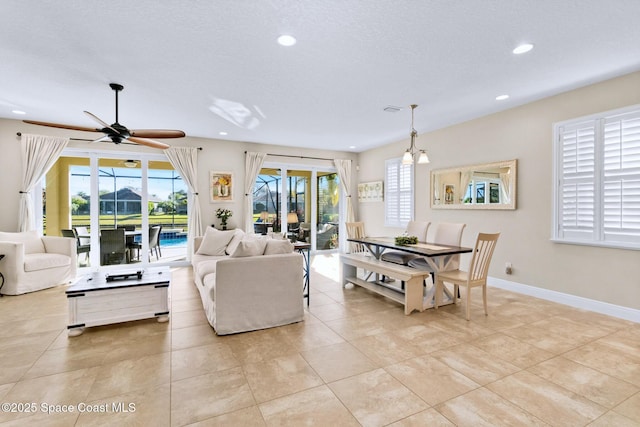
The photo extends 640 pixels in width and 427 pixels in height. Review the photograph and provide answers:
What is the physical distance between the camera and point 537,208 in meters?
4.28

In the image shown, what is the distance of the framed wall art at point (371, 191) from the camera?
24.3ft

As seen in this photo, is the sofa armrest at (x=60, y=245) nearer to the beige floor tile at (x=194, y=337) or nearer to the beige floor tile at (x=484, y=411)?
the beige floor tile at (x=194, y=337)

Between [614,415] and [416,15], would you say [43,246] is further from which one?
[614,415]

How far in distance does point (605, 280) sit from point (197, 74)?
17.5ft

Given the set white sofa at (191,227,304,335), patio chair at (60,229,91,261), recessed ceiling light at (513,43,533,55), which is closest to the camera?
recessed ceiling light at (513,43,533,55)

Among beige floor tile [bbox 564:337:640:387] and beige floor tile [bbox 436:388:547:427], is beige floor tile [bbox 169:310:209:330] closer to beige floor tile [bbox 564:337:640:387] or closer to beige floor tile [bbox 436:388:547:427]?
beige floor tile [bbox 436:388:547:427]

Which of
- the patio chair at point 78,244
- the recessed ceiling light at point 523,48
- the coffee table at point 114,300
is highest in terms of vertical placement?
the recessed ceiling light at point 523,48

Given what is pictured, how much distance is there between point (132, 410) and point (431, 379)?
2067 millimetres

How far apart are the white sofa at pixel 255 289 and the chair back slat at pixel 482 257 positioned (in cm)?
198

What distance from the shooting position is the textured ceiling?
2.27 metres

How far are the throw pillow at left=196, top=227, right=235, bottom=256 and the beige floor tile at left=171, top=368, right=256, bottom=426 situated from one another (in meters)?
3.15

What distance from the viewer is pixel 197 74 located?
11.0 ft

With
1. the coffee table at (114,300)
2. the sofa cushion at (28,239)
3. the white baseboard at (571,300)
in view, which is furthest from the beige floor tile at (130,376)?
the white baseboard at (571,300)

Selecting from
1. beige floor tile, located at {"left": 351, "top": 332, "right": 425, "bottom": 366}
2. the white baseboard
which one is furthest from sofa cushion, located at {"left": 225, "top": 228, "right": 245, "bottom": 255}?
the white baseboard
